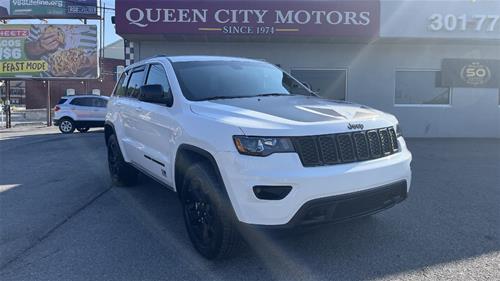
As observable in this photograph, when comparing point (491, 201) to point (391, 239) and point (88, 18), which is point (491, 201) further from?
point (88, 18)

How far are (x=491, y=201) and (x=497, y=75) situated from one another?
9.42 metres

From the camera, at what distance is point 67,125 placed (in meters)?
17.6

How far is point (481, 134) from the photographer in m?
13.4

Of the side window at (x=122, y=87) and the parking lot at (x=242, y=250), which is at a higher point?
the side window at (x=122, y=87)

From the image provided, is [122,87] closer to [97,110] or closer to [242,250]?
[242,250]

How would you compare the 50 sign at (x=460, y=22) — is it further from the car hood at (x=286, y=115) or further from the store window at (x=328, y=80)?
the car hood at (x=286, y=115)

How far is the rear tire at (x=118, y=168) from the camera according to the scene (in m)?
6.09

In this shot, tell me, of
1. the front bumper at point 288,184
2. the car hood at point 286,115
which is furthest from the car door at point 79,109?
the front bumper at point 288,184

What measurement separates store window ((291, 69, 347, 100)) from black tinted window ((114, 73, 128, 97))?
7.52m

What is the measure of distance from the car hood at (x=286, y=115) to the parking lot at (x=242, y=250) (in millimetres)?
853

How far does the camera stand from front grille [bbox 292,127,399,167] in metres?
3.18

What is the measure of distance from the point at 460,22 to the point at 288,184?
11.2 meters

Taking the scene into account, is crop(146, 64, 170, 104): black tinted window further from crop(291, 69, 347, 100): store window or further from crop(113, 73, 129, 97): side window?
crop(291, 69, 347, 100): store window

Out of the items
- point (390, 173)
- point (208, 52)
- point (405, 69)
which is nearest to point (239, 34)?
point (208, 52)
